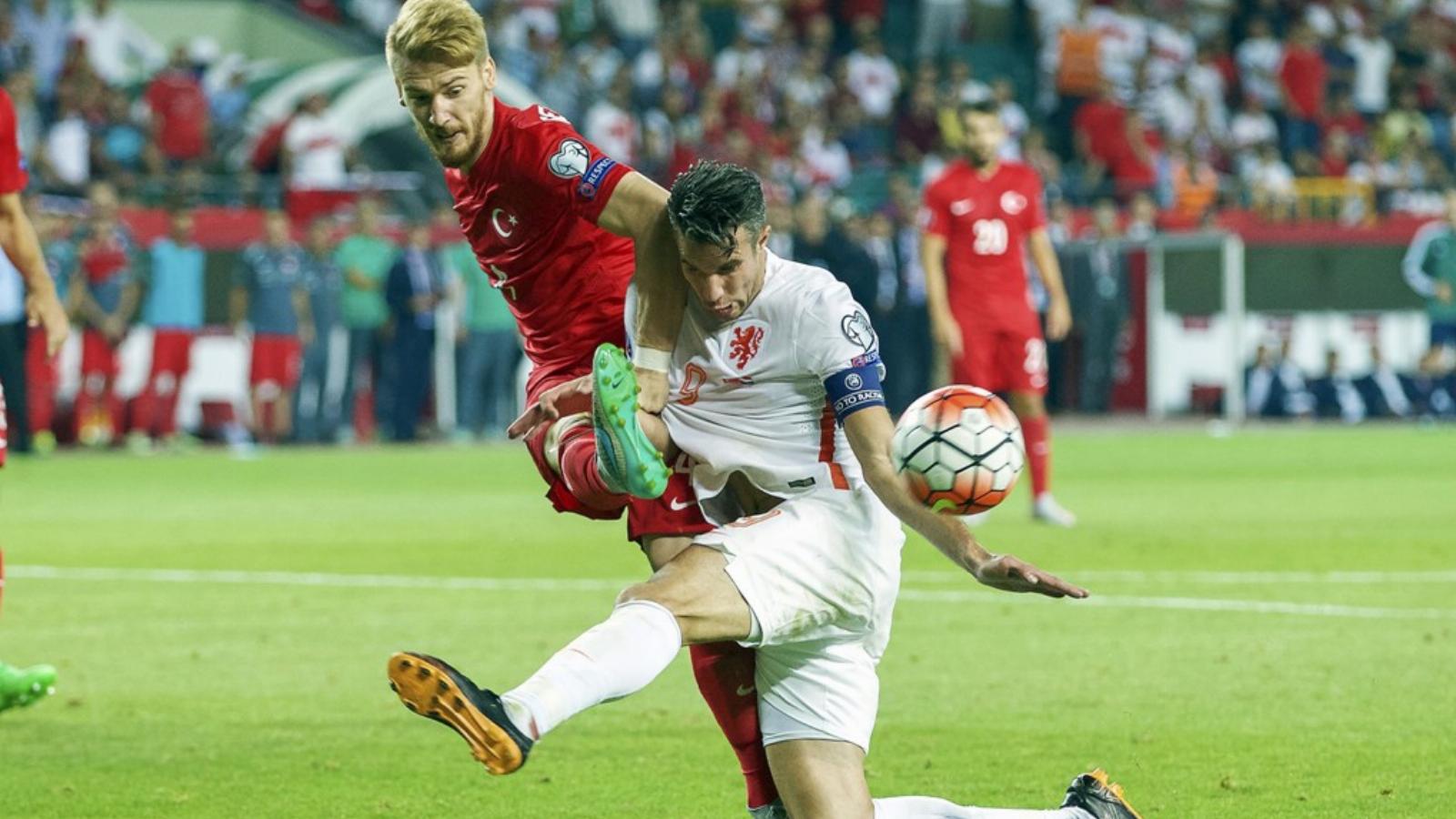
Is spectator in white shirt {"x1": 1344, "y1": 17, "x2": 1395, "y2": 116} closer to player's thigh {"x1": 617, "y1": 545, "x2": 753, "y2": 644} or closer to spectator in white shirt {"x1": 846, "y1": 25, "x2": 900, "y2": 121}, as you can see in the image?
spectator in white shirt {"x1": 846, "y1": 25, "x2": 900, "y2": 121}

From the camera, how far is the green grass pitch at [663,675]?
6336 millimetres

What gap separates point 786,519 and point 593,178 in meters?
1.11

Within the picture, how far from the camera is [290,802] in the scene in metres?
6.15

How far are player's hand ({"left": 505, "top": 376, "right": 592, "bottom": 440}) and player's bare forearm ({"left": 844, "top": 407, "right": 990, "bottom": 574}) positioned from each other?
91cm

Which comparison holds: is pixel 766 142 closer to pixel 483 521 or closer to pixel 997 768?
pixel 483 521

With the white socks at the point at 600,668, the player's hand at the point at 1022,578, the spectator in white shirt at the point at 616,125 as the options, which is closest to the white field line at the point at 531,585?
the player's hand at the point at 1022,578

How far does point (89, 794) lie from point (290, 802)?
594 mm

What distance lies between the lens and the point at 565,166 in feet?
18.6

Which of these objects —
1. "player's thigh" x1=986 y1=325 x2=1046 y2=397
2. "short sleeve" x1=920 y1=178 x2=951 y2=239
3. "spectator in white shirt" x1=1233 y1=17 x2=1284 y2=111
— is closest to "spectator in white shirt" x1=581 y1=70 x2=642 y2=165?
"spectator in white shirt" x1=1233 y1=17 x2=1284 y2=111

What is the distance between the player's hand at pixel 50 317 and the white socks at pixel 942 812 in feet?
11.9

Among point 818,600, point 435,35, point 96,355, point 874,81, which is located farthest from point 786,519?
point 874,81

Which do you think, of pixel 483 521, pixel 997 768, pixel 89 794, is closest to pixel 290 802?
pixel 89 794

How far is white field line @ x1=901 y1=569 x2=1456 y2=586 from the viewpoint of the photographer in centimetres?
1083

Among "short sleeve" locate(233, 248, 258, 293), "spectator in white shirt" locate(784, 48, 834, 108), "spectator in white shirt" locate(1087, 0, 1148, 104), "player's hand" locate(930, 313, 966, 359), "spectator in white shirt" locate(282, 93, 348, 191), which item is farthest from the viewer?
"spectator in white shirt" locate(1087, 0, 1148, 104)
